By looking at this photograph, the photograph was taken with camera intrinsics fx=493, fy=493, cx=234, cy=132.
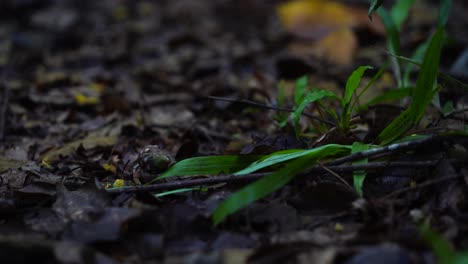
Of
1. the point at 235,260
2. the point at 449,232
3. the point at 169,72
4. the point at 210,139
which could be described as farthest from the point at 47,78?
the point at 449,232

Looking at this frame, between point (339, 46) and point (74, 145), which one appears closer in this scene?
point (74, 145)

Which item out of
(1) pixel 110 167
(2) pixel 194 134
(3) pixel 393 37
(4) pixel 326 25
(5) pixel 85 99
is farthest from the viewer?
(4) pixel 326 25

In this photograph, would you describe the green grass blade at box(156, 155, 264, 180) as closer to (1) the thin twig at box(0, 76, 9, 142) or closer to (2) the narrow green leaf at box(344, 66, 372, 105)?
(2) the narrow green leaf at box(344, 66, 372, 105)

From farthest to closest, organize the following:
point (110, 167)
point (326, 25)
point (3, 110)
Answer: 1. point (326, 25)
2. point (3, 110)
3. point (110, 167)

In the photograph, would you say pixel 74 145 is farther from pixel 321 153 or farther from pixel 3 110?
pixel 321 153

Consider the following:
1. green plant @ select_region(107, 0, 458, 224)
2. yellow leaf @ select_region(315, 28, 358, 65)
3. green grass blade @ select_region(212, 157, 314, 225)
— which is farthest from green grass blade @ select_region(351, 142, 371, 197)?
yellow leaf @ select_region(315, 28, 358, 65)

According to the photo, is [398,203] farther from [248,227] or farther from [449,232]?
[248,227]

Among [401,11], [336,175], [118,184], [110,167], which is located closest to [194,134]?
[110,167]
